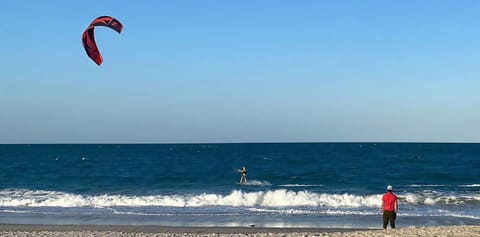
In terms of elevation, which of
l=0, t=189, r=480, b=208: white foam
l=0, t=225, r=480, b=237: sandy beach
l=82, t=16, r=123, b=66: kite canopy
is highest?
l=82, t=16, r=123, b=66: kite canopy

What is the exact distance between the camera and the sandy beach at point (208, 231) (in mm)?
13742

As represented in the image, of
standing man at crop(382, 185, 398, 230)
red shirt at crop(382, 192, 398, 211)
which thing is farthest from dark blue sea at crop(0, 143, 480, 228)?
red shirt at crop(382, 192, 398, 211)

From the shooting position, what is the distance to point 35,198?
27.6 metres

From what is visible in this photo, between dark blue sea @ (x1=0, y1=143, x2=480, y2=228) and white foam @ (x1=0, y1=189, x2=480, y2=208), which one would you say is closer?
dark blue sea @ (x1=0, y1=143, x2=480, y2=228)

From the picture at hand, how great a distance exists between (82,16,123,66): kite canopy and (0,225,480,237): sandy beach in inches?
165

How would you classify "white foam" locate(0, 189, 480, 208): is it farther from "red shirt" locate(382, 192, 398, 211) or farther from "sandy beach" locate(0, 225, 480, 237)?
"red shirt" locate(382, 192, 398, 211)

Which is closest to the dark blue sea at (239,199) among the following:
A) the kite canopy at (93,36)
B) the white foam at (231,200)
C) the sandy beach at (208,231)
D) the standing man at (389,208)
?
the white foam at (231,200)

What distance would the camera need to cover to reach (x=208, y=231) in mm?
15992

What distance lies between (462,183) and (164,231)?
25.0m

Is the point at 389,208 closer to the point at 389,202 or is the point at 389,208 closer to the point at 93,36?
→ the point at 389,202

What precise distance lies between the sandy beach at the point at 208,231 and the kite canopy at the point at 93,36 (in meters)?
4.20

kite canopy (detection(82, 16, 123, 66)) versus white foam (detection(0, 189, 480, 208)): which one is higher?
kite canopy (detection(82, 16, 123, 66))

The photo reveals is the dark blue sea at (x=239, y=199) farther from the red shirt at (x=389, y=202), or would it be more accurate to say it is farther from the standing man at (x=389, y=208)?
the red shirt at (x=389, y=202)

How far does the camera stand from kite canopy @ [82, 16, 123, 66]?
46.5 feet
